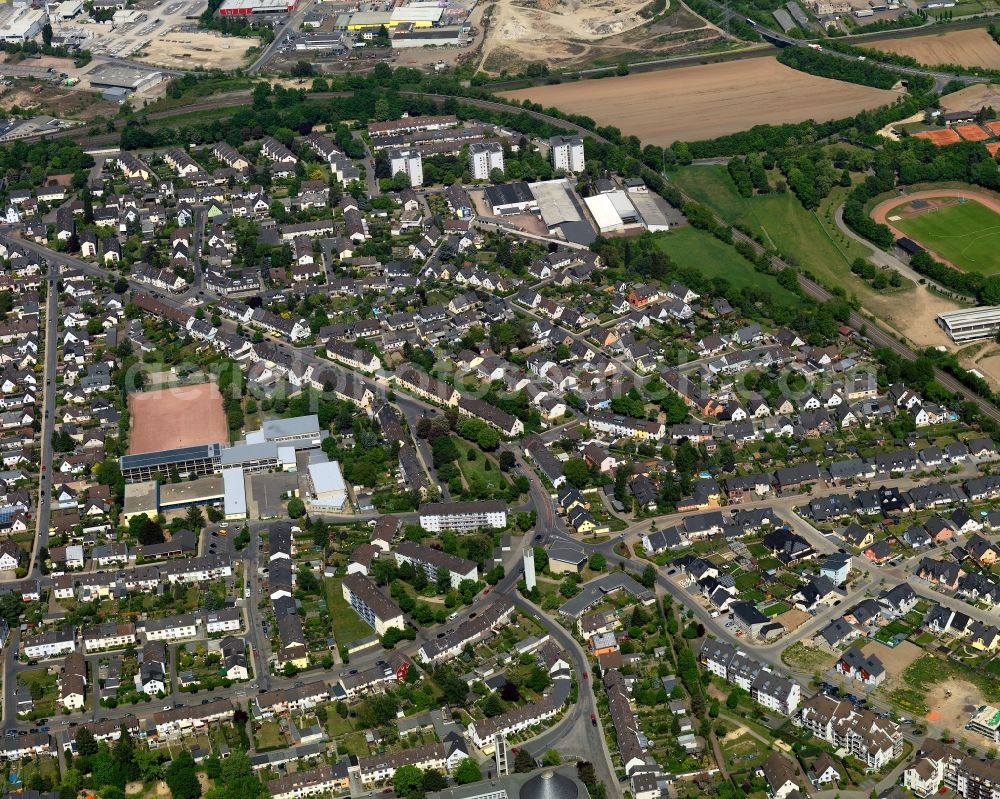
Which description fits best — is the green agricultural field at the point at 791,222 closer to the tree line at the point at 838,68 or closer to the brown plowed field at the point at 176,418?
the tree line at the point at 838,68

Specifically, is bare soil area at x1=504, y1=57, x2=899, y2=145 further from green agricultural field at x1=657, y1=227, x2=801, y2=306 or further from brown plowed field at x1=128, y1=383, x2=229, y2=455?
brown plowed field at x1=128, y1=383, x2=229, y2=455

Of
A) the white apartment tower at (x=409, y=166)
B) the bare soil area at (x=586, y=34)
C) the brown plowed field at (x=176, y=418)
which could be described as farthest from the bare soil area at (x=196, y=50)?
the brown plowed field at (x=176, y=418)

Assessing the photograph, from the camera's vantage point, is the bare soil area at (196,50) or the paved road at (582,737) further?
the bare soil area at (196,50)

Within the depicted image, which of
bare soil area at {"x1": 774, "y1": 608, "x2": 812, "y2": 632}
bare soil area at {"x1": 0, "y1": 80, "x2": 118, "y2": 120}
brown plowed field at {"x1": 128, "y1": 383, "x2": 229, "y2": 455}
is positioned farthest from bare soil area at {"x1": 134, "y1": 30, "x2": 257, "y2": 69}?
A: bare soil area at {"x1": 774, "y1": 608, "x2": 812, "y2": 632}

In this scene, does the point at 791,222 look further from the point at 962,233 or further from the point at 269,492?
the point at 269,492

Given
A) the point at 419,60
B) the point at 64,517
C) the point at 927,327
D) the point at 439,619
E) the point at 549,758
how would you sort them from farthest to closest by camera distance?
the point at 419,60
the point at 927,327
the point at 64,517
the point at 439,619
the point at 549,758

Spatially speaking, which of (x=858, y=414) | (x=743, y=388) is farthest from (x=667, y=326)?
(x=858, y=414)

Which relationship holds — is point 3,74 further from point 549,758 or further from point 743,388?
point 549,758
